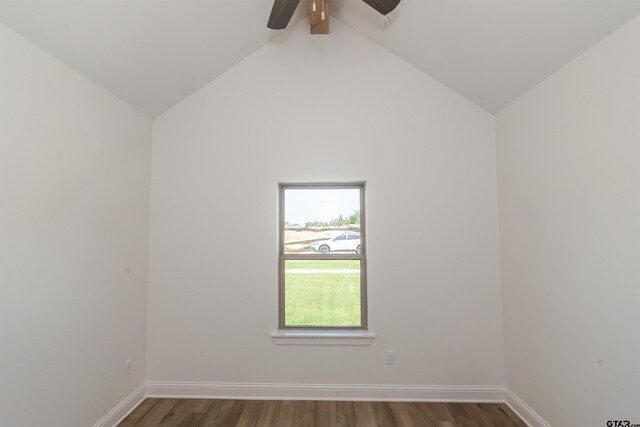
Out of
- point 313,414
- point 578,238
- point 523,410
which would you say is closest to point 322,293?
point 313,414

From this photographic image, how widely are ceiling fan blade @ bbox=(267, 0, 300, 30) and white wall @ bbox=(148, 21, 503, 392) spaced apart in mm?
755

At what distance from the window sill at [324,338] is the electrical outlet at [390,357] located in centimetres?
18

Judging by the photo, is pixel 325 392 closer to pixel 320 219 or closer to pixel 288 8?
pixel 320 219

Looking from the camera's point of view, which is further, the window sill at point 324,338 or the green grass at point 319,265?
the green grass at point 319,265

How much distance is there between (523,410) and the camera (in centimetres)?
247

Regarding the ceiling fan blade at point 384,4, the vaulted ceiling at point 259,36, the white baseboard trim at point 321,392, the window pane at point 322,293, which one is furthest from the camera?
the window pane at point 322,293

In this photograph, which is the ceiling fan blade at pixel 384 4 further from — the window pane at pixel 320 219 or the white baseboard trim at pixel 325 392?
the white baseboard trim at pixel 325 392

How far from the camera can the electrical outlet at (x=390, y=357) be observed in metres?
2.80

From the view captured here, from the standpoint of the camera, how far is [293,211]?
310cm

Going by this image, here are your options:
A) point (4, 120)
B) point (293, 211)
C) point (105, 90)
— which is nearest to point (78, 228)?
point (4, 120)

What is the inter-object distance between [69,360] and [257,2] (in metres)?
2.82

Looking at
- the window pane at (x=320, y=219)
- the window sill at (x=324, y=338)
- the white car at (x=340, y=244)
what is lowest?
the window sill at (x=324, y=338)

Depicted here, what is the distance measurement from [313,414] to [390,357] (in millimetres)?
803

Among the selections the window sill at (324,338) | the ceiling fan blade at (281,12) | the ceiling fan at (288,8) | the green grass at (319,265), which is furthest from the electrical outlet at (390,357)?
the ceiling fan blade at (281,12)
